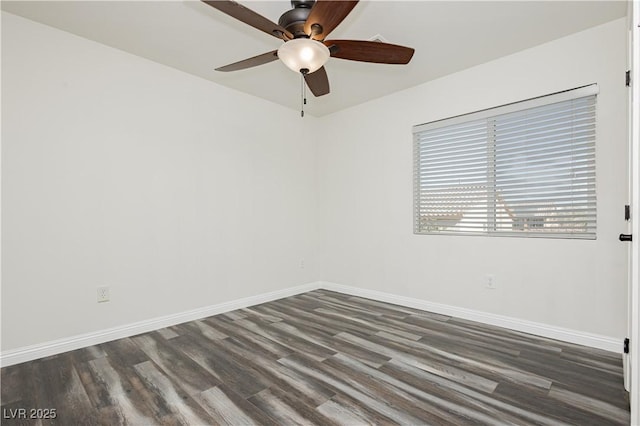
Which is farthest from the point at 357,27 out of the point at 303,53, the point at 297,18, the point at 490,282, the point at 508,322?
the point at 508,322

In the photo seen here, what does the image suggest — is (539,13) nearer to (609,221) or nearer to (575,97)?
(575,97)

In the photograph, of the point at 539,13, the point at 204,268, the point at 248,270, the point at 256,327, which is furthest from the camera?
the point at 248,270

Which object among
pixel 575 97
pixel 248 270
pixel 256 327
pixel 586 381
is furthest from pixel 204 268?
pixel 575 97

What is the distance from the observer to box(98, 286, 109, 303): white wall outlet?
2698mm

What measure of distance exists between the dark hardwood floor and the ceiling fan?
1983 millimetres

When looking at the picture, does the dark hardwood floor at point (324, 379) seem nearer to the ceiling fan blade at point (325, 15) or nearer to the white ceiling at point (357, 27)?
the ceiling fan blade at point (325, 15)

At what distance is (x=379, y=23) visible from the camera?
2.45 meters

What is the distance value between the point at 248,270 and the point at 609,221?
3.40 m

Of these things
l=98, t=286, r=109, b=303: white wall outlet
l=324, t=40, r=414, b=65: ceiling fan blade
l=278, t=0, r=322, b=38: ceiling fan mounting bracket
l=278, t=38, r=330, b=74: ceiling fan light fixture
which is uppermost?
l=278, t=0, r=322, b=38: ceiling fan mounting bracket

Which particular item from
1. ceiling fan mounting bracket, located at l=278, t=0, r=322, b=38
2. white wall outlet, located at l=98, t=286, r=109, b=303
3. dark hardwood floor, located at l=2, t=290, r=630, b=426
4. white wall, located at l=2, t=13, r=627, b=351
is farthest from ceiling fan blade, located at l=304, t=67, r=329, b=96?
white wall outlet, located at l=98, t=286, r=109, b=303

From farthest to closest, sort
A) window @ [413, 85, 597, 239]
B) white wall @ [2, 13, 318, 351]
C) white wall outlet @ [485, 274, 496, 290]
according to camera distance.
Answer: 1. white wall outlet @ [485, 274, 496, 290]
2. window @ [413, 85, 597, 239]
3. white wall @ [2, 13, 318, 351]

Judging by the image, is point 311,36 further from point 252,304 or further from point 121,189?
point 252,304

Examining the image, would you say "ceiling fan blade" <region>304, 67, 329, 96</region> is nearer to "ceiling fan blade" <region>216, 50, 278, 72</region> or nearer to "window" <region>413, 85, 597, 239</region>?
"ceiling fan blade" <region>216, 50, 278, 72</region>

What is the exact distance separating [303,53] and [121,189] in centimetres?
206
